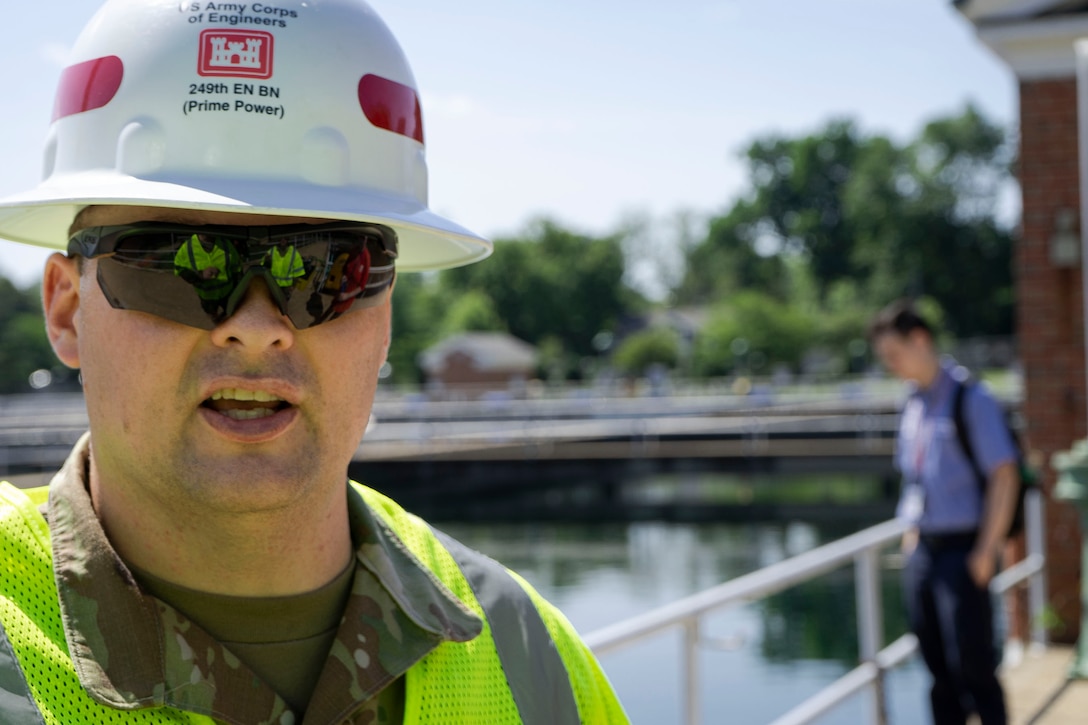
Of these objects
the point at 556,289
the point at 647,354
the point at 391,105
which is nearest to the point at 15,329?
the point at 391,105

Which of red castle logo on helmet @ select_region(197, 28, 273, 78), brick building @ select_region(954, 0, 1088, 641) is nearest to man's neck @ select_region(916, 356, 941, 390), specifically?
brick building @ select_region(954, 0, 1088, 641)

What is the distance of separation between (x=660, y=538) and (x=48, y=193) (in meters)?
24.4

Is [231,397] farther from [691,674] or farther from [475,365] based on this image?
[475,365]

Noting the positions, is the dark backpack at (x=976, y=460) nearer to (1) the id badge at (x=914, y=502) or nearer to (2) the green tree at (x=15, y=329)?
(1) the id badge at (x=914, y=502)

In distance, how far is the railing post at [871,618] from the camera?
495cm

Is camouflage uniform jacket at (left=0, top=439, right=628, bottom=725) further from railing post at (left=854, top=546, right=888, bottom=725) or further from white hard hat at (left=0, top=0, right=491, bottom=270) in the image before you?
railing post at (left=854, top=546, right=888, bottom=725)

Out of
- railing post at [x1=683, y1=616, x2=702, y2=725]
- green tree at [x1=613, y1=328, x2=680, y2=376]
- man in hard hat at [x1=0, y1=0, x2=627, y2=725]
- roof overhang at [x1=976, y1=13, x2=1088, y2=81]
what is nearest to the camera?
man in hard hat at [x1=0, y1=0, x2=627, y2=725]

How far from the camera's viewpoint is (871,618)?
196 inches

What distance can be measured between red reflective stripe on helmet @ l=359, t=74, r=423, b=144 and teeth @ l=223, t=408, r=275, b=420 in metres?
0.43

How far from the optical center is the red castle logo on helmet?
1399 millimetres

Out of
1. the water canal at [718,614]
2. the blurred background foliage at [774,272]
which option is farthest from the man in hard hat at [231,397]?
the blurred background foliage at [774,272]

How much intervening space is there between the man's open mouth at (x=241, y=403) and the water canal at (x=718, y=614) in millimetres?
2455

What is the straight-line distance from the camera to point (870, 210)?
96500 millimetres

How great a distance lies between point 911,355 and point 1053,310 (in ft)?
10.3
